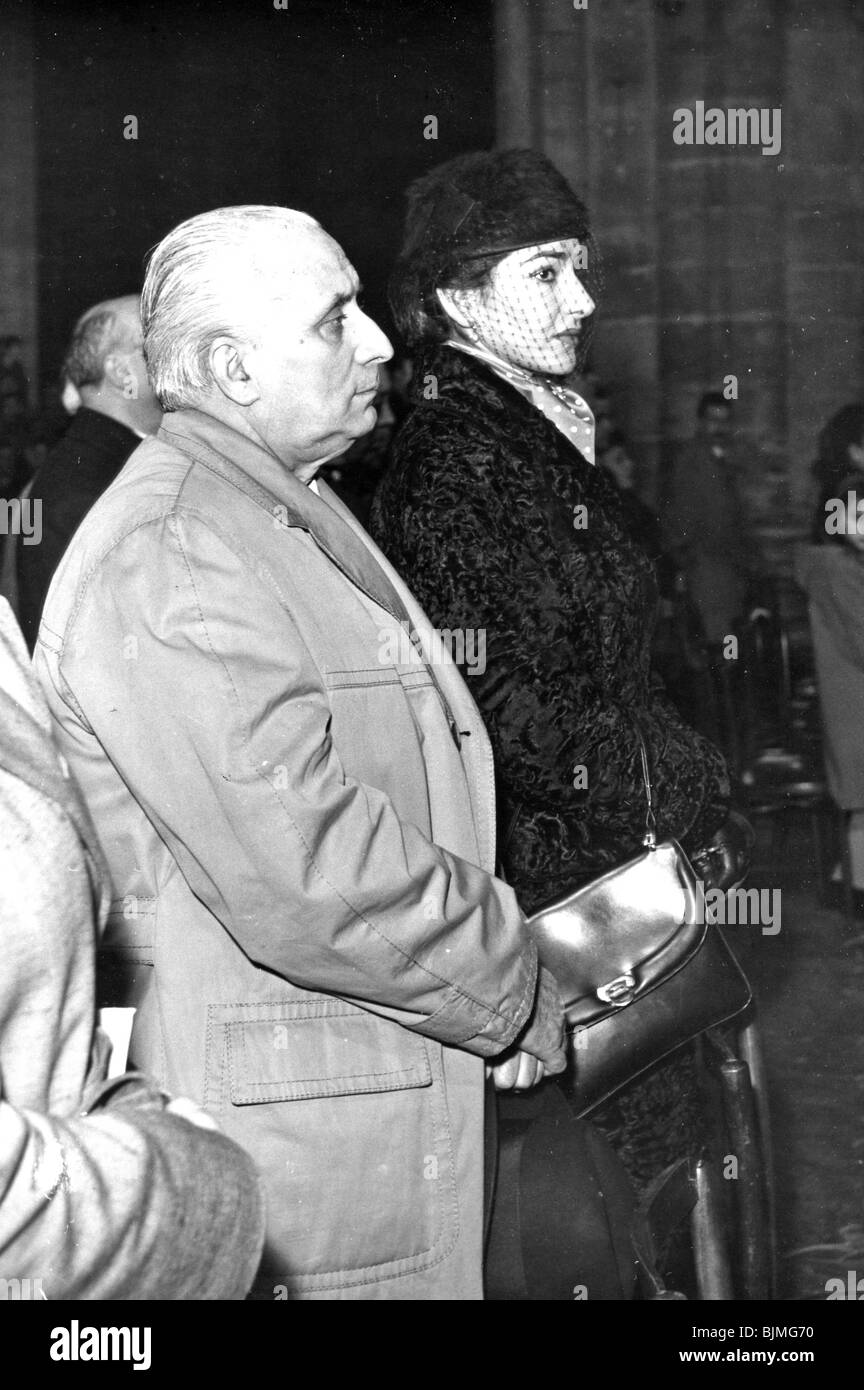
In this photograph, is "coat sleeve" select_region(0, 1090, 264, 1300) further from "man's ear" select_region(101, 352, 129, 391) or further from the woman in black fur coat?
"man's ear" select_region(101, 352, 129, 391)

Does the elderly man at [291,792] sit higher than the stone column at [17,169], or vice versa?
the stone column at [17,169]

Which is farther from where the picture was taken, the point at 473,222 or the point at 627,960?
the point at 473,222

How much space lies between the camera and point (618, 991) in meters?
2.30

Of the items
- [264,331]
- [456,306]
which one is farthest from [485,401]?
[264,331]

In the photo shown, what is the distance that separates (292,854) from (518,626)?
59 centimetres

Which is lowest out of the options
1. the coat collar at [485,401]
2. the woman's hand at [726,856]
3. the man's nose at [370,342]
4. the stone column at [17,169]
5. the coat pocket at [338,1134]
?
the coat pocket at [338,1134]

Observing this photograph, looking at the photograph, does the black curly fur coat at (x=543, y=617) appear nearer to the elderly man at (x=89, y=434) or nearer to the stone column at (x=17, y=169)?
the elderly man at (x=89, y=434)

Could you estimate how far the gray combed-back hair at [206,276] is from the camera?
2.00m

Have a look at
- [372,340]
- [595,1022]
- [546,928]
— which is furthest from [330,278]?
[595,1022]

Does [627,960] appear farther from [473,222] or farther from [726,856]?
[473,222]

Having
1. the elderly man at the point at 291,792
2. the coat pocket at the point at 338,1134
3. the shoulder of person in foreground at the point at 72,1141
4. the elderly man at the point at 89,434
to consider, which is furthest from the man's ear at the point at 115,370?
the shoulder of person in foreground at the point at 72,1141

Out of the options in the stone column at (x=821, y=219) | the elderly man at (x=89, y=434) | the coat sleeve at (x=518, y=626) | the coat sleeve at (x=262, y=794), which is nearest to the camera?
the coat sleeve at (x=262, y=794)

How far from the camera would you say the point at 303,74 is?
9.36 ft
